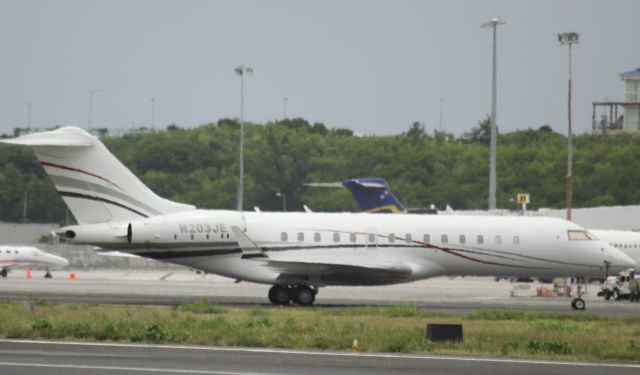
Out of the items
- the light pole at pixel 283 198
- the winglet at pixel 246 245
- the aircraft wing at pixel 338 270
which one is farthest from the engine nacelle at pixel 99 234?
the light pole at pixel 283 198

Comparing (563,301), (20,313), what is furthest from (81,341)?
(563,301)

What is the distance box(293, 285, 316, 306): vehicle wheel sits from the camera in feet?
143

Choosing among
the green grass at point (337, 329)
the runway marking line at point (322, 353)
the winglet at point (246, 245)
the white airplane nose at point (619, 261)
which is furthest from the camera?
the white airplane nose at point (619, 261)

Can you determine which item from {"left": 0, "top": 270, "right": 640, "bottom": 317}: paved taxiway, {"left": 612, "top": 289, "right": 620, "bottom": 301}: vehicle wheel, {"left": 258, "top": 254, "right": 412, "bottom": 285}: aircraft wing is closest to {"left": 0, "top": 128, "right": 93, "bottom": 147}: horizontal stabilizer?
{"left": 0, "top": 270, "right": 640, "bottom": 317}: paved taxiway

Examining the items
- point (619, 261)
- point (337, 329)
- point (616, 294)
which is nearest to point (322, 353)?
point (337, 329)

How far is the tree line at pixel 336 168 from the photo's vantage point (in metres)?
119

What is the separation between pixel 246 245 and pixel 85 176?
559 centimetres

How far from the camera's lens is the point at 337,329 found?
31.2 meters

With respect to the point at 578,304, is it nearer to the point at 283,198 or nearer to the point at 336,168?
the point at 283,198

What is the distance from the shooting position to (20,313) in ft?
114

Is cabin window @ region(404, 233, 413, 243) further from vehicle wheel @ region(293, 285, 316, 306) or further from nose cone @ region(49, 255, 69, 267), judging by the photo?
nose cone @ region(49, 255, 69, 267)

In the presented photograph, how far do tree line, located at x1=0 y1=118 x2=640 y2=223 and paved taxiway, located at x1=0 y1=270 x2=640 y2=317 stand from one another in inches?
2167

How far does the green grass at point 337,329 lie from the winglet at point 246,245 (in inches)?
164

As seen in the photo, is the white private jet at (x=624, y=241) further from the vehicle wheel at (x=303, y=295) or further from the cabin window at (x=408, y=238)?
the vehicle wheel at (x=303, y=295)
